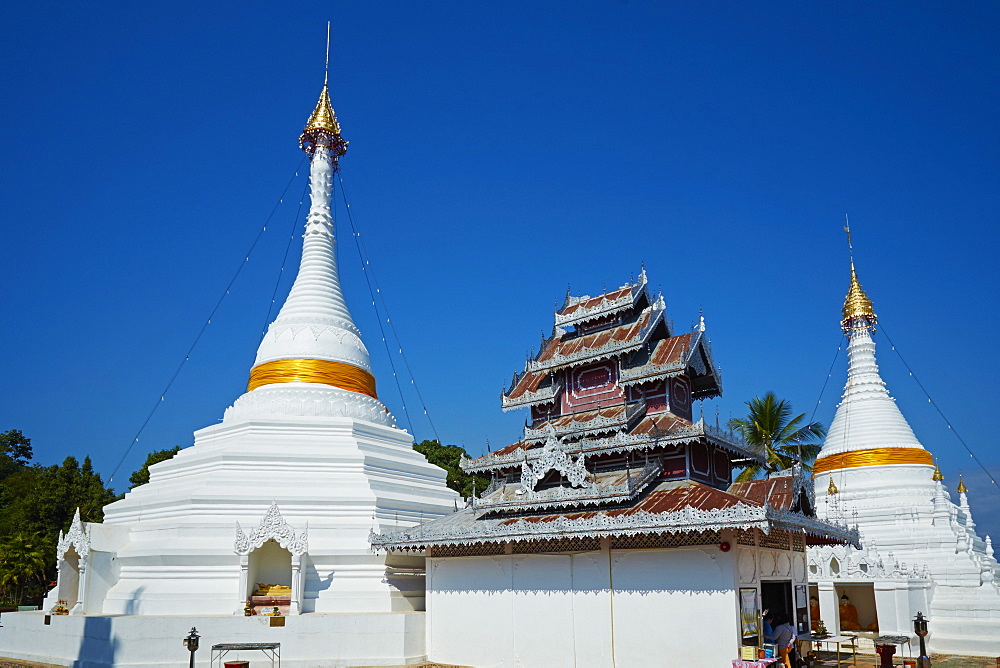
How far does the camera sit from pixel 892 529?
3198cm

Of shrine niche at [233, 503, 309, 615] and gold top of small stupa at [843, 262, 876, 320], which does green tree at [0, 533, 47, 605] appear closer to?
shrine niche at [233, 503, 309, 615]

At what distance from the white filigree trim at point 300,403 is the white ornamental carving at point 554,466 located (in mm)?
9529

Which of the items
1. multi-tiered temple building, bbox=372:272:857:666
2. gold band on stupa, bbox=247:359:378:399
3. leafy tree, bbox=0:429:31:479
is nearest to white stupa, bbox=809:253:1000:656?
multi-tiered temple building, bbox=372:272:857:666

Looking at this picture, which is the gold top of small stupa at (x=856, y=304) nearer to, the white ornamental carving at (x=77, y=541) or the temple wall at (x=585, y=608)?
the temple wall at (x=585, y=608)

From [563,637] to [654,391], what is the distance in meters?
7.01

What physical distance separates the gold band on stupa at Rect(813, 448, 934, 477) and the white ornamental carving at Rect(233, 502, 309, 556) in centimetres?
2481

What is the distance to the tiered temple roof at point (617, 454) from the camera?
18.8 m

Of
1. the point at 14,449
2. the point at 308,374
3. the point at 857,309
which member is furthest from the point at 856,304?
the point at 14,449

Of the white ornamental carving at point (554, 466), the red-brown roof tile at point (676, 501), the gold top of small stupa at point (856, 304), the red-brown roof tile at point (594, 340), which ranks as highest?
the gold top of small stupa at point (856, 304)

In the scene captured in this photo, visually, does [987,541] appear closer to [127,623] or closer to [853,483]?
[853,483]

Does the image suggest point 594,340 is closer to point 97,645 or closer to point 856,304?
point 97,645

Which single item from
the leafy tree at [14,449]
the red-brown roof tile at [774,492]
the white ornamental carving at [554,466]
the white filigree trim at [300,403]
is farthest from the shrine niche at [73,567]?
the leafy tree at [14,449]

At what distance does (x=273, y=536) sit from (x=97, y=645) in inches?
193

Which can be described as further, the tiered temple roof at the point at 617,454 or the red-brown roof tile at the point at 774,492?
the red-brown roof tile at the point at 774,492
